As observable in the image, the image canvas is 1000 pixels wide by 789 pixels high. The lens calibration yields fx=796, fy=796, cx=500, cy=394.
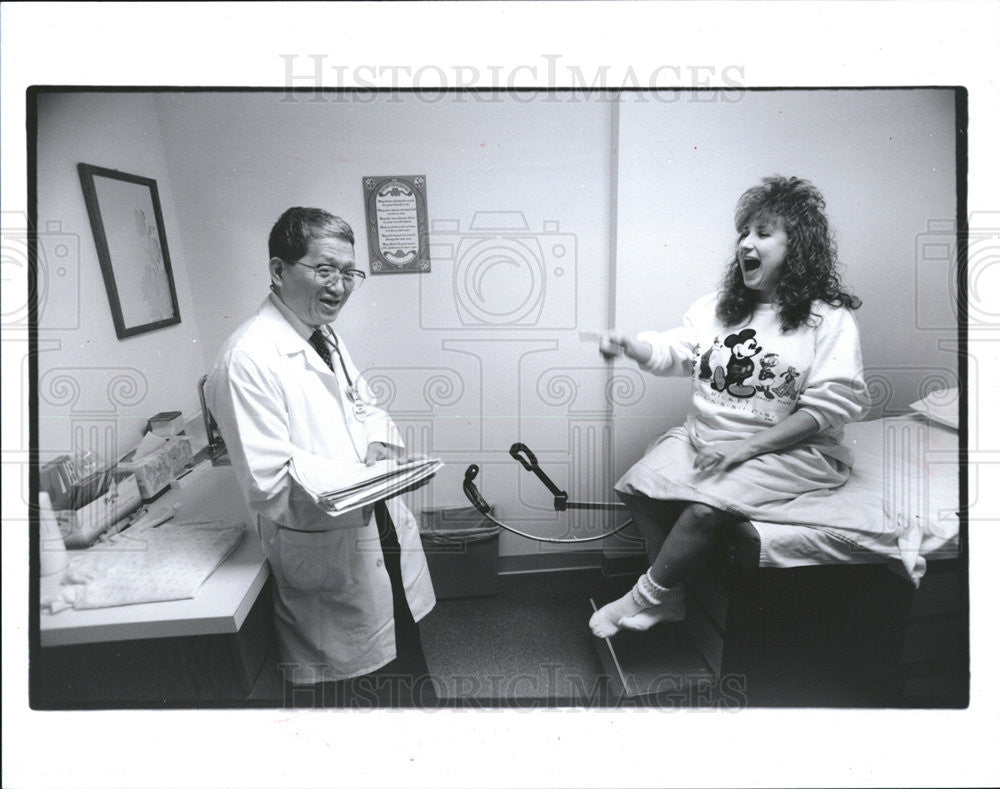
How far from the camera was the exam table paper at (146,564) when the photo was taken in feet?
4.58

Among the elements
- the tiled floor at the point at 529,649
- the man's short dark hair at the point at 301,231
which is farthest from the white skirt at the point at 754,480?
the man's short dark hair at the point at 301,231

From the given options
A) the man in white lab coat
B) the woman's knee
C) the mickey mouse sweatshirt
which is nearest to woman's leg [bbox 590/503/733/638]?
the woman's knee

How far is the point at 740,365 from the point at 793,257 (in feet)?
0.70

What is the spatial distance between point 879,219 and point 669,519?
65 centimetres

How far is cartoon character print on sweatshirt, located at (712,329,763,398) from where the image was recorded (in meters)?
1.39

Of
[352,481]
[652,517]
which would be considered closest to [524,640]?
[652,517]

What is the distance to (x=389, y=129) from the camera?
141cm

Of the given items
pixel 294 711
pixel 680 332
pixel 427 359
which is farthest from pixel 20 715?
pixel 680 332

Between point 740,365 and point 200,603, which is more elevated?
point 740,365

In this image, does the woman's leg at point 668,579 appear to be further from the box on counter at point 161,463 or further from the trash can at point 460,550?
the box on counter at point 161,463

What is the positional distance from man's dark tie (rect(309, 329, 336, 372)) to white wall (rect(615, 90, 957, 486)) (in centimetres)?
52

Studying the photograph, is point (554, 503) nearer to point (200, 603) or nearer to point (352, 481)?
point (352, 481)

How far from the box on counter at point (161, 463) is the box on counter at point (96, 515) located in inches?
0.7

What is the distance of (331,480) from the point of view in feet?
4.52
